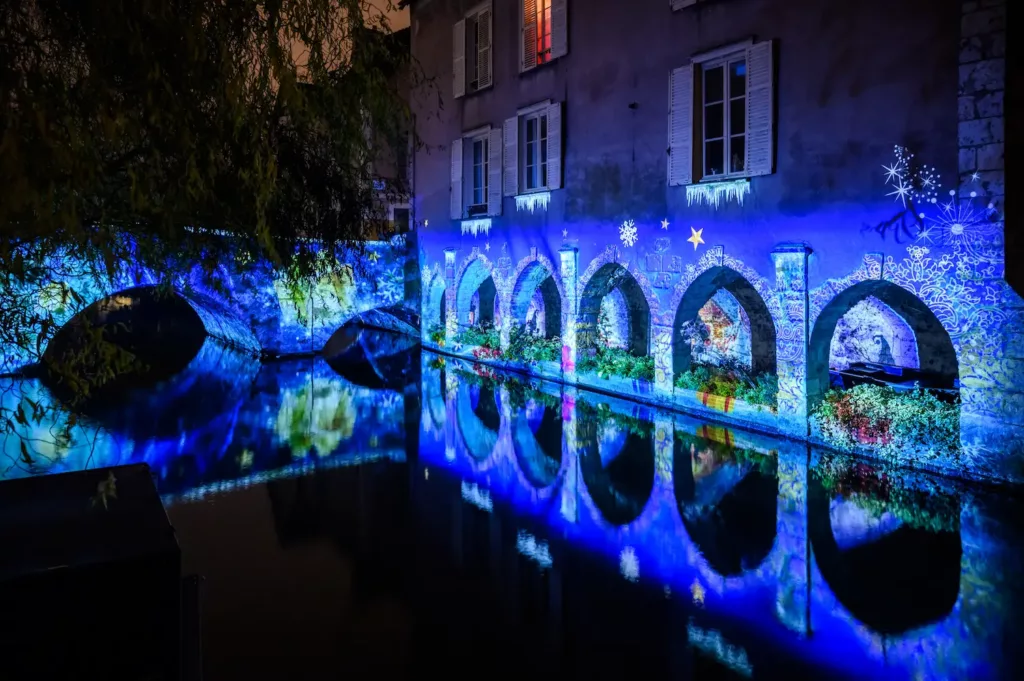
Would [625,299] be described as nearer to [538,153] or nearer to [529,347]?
[529,347]

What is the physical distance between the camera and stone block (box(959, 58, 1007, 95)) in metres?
7.94

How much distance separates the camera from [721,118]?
1170 cm

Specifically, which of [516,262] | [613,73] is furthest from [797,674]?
[516,262]

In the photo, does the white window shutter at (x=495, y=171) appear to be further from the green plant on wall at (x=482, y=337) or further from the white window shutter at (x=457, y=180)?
the green plant on wall at (x=482, y=337)

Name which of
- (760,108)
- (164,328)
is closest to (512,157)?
(760,108)

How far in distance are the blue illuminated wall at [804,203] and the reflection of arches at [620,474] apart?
6.51 ft

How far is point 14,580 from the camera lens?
255 cm

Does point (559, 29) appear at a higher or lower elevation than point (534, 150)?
higher

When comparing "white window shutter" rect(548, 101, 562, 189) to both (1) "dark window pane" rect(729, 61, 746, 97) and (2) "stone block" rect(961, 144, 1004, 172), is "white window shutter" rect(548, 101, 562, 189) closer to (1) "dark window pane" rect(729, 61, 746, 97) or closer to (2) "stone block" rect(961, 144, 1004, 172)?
(1) "dark window pane" rect(729, 61, 746, 97)

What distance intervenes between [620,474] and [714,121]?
6.11m

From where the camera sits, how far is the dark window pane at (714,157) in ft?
38.7

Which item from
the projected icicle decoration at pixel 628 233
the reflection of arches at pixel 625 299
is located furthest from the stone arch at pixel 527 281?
the projected icicle decoration at pixel 628 233

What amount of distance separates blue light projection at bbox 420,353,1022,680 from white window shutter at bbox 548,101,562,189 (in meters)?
5.67

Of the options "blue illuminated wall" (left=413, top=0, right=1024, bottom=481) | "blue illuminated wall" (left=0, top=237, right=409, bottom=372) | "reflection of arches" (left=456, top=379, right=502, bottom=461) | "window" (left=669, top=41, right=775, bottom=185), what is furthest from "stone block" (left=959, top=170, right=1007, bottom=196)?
"blue illuminated wall" (left=0, top=237, right=409, bottom=372)
